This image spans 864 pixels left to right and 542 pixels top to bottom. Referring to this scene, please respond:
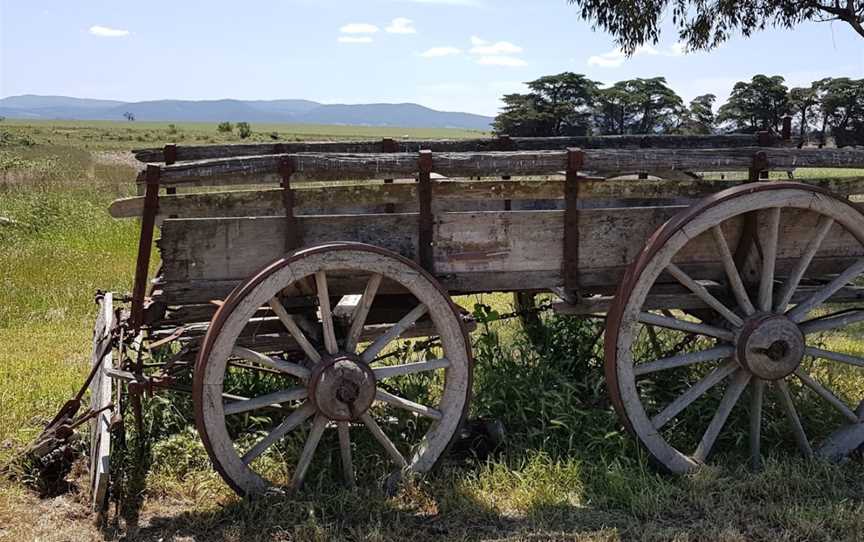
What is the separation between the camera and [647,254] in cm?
369

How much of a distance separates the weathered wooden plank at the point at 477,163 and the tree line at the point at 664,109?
14.7m

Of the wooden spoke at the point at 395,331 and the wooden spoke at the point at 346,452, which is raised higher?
the wooden spoke at the point at 395,331

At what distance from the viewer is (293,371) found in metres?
3.59

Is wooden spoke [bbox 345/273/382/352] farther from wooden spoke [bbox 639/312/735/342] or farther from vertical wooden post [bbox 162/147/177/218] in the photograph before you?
vertical wooden post [bbox 162/147/177/218]

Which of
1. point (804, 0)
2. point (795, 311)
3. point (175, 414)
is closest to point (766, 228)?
point (795, 311)

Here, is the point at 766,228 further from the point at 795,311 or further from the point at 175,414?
the point at 175,414

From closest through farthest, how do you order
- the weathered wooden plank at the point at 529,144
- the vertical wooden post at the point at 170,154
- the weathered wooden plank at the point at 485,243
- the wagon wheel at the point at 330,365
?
1. the wagon wheel at the point at 330,365
2. the weathered wooden plank at the point at 485,243
3. the vertical wooden post at the point at 170,154
4. the weathered wooden plank at the point at 529,144

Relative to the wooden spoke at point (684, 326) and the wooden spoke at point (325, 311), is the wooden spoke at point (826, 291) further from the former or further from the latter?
the wooden spoke at point (325, 311)

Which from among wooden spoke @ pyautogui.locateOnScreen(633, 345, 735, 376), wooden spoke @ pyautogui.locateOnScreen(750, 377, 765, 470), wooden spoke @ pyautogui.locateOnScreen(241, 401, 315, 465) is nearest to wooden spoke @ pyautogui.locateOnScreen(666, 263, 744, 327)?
wooden spoke @ pyautogui.locateOnScreen(633, 345, 735, 376)

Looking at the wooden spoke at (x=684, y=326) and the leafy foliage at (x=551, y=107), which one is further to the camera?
the leafy foliage at (x=551, y=107)

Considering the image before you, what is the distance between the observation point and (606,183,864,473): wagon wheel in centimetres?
375

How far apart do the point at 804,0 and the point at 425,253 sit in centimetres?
1123

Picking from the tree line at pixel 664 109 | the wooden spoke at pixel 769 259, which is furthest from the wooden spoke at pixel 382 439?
the tree line at pixel 664 109

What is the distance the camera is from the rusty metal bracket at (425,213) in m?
3.70
